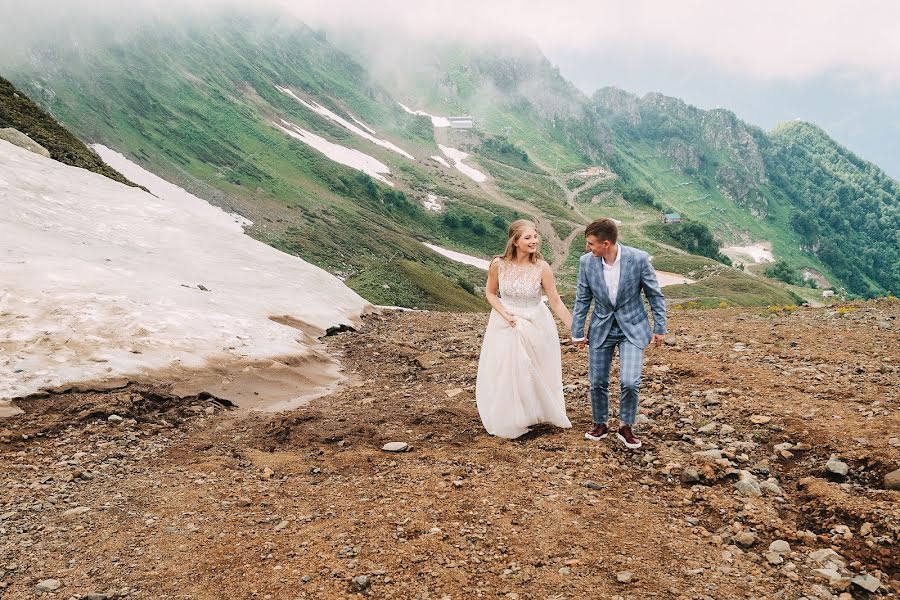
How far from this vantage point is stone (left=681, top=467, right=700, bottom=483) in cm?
652

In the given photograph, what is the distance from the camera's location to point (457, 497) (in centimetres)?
623

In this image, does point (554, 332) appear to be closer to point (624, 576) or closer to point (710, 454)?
point (710, 454)

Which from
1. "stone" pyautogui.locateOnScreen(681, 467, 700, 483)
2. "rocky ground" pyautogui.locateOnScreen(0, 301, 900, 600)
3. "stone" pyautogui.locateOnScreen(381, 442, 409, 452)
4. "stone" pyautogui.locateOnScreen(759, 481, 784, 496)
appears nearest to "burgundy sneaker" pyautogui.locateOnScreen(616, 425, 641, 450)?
"rocky ground" pyautogui.locateOnScreen(0, 301, 900, 600)

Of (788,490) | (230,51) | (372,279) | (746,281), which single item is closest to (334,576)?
(788,490)

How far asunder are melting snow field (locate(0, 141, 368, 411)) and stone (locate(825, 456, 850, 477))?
8535 millimetres

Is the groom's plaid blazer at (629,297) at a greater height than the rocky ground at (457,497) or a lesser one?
greater

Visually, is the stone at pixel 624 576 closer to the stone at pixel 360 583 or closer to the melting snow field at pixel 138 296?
the stone at pixel 360 583

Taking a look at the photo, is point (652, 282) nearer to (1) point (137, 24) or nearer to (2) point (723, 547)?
(2) point (723, 547)

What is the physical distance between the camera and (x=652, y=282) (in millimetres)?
7180

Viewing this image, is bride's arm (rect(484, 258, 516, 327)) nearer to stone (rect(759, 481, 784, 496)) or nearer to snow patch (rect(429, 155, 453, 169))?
stone (rect(759, 481, 784, 496))

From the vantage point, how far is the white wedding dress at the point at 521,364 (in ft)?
26.6

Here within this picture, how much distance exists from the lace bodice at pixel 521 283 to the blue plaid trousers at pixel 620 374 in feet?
3.95

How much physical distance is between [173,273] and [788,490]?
51.0 ft

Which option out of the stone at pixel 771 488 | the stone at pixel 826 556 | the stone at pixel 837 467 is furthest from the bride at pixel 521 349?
the stone at pixel 826 556
